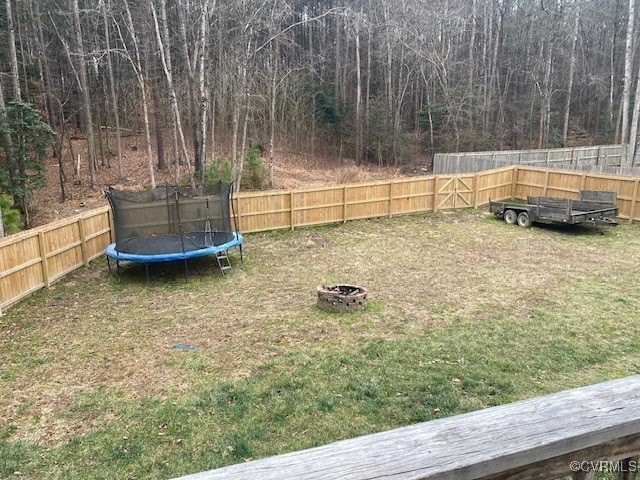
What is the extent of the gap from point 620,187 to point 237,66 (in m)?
14.7

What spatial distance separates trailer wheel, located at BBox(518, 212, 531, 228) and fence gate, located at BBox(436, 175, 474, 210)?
275cm

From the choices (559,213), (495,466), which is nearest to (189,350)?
(495,466)

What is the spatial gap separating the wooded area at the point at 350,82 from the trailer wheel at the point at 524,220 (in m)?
8.90

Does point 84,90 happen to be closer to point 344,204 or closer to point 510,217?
point 344,204

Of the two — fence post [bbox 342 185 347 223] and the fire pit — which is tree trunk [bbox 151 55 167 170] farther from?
the fire pit

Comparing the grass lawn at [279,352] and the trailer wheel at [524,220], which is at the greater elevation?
the trailer wheel at [524,220]

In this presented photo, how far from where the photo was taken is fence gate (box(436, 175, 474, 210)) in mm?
17072

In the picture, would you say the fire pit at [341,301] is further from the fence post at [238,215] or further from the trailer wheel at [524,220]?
the trailer wheel at [524,220]

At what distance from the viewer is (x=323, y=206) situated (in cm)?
1523

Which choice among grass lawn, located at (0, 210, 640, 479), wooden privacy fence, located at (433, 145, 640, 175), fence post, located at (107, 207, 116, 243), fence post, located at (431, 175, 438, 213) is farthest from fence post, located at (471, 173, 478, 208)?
fence post, located at (107, 207, 116, 243)

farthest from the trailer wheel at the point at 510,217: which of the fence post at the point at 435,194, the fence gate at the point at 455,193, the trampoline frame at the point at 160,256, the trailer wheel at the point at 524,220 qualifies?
the trampoline frame at the point at 160,256

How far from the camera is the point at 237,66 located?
774 inches

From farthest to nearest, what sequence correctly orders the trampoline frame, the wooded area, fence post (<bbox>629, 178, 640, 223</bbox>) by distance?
1. the wooded area
2. fence post (<bbox>629, 178, 640, 223</bbox>)
3. the trampoline frame

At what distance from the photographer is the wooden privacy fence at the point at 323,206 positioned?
360 inches
